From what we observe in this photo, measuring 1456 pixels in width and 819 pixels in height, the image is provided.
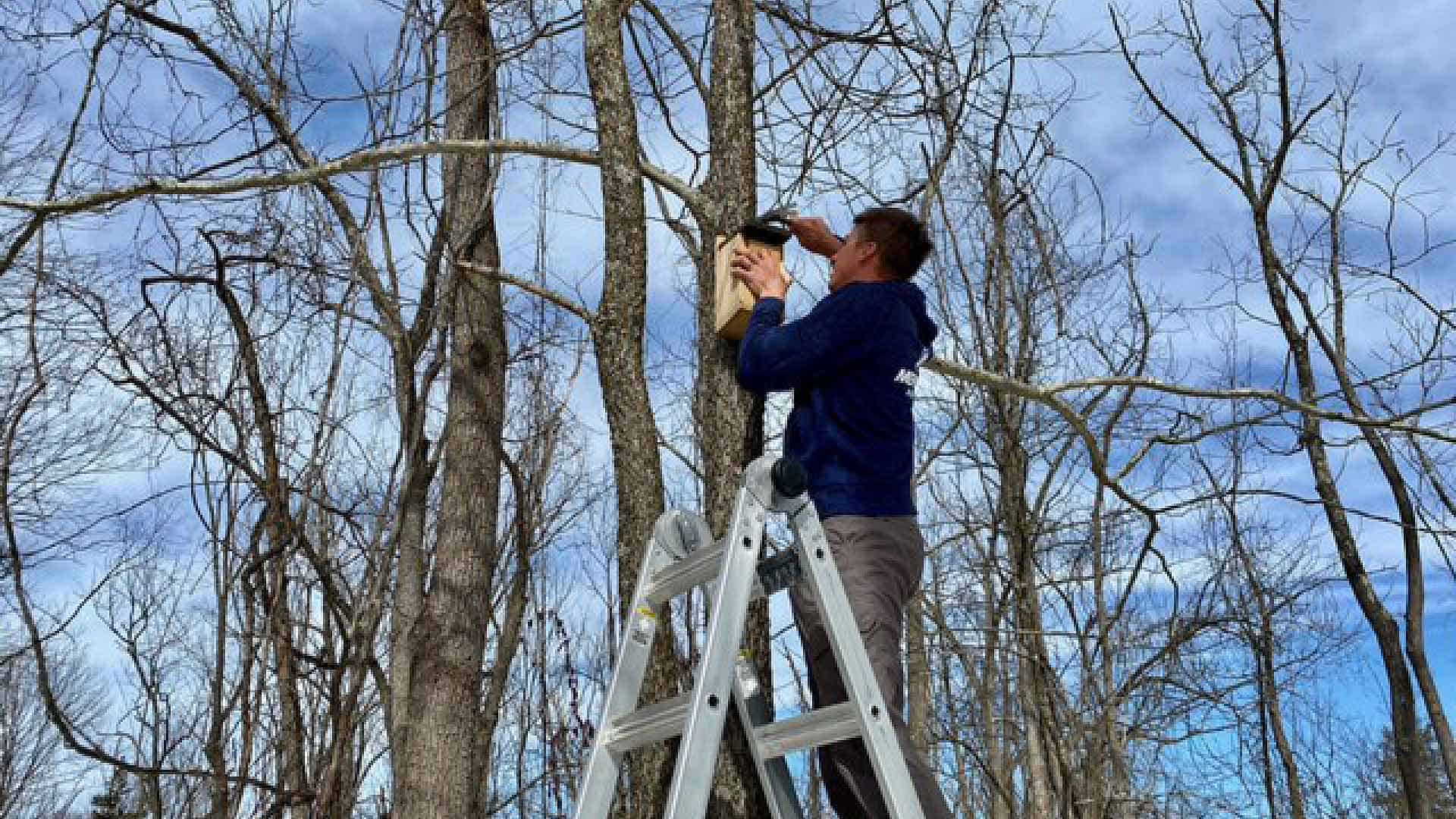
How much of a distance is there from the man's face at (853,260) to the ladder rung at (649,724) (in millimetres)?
1191

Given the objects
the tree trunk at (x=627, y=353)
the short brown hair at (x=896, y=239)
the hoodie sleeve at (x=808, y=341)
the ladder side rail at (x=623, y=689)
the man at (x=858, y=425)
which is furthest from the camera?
the tree trunk at (x=627, y=353)

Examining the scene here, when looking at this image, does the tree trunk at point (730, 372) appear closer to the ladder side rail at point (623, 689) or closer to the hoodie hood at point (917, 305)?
the ladder side rail at point (623, 689)

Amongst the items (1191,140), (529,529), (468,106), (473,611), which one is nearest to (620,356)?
(473,611)

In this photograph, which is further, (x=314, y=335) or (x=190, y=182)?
(x=314, y=335)

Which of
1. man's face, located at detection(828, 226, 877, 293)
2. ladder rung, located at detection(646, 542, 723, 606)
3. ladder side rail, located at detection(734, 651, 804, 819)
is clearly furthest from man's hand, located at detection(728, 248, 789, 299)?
ladder side rail, located at detection(734, 651, 804, 819)

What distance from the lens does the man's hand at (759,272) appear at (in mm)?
2746

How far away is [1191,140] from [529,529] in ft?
19.6

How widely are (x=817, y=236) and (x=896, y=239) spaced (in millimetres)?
292

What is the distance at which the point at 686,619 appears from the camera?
7.71 meters

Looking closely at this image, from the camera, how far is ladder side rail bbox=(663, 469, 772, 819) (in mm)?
1999

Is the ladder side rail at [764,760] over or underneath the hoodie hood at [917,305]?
underneath

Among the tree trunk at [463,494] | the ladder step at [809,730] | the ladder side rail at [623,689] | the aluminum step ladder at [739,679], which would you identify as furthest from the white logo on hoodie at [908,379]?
the tree trunk at [463,494]

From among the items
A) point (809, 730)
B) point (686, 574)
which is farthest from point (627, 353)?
point (809, 730)

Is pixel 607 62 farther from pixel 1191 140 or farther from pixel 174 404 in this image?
pixel 1191 140
